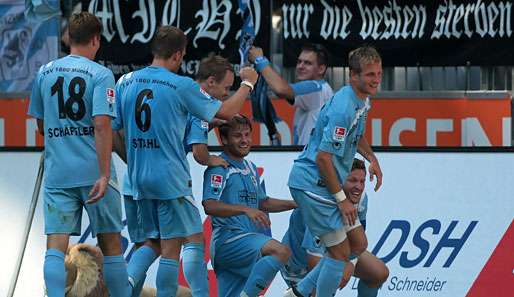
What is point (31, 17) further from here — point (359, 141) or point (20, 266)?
point (359, 141)

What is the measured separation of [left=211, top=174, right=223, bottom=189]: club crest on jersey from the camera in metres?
9.04

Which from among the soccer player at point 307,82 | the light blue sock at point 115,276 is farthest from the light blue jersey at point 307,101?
the light blue sock at point 115,276

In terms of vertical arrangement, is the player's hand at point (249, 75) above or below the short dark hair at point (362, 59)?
below

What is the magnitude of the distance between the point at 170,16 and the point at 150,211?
5.48 meters

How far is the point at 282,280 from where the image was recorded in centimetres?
1048

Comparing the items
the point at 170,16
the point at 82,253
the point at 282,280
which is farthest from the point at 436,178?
the point at 170,16

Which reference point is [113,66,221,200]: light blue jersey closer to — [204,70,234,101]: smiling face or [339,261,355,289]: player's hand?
[204,70,234,101]: smiling face

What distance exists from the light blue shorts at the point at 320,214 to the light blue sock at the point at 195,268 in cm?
68

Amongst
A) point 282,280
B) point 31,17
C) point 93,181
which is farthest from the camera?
point 31,17

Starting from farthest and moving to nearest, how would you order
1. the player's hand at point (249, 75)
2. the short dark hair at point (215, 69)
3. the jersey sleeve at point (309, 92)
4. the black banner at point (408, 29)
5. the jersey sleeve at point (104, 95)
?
the black banner at point (408, 29) → the jersey sleeve at point (309, 92) → the short dark hair at point (215, 69) → the player's hand at point (249, 75) → the jersey sleeve at point (104, 95)

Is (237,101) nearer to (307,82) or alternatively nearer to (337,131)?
(337,131)

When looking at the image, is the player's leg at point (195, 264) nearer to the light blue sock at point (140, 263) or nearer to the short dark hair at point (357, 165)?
the light blue sock at point (140, 263)

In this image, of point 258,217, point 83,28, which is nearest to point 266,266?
point 258,217

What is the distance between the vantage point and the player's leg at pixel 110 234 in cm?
824
